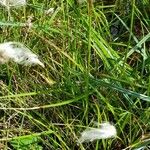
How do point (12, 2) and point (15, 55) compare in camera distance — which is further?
point (12, 2)

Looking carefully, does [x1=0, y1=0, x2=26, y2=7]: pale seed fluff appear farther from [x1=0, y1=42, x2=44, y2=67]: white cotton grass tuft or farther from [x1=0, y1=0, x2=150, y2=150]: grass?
[x1=0, y1=42, x2=44, y2=67]: white cotton grass tuft

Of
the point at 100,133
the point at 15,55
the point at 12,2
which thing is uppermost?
the point at 12,2

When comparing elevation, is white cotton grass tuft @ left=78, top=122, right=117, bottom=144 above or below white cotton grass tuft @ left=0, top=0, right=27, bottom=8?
below

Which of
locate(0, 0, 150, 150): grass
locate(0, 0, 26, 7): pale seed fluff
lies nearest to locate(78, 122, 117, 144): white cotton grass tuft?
locate(0, 0, 150, 150): grass

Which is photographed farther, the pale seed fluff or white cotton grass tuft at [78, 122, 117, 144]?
the pale seed fluff

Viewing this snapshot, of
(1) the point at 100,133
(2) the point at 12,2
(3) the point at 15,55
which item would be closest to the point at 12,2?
(2) the point at 12,2

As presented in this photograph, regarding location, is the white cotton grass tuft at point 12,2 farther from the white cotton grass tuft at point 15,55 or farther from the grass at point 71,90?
the white cotton grass tuft at point 15,55

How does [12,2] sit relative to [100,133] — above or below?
above

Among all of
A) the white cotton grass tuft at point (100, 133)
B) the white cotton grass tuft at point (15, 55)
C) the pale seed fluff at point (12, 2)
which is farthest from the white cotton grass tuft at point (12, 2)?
the white cotton grass tuft at point (100, 133)

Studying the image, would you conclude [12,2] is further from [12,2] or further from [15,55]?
[15,55]
